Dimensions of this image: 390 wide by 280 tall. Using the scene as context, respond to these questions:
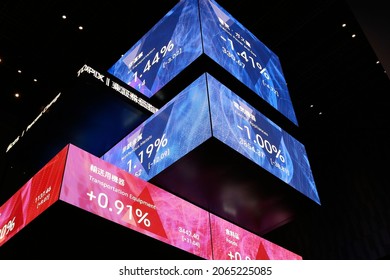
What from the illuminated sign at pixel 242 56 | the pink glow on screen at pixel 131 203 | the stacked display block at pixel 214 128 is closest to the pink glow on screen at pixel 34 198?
the pink glow on screen at pixel 131 203

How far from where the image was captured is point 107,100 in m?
5.50

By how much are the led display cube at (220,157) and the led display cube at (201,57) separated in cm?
52

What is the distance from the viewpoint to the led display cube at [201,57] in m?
5.60

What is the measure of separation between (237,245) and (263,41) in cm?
491

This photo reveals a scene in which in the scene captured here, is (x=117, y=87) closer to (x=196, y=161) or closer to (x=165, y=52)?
(x=165, y=52)

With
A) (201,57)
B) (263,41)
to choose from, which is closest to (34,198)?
(201,57)

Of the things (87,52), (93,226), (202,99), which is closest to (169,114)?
(202,99)

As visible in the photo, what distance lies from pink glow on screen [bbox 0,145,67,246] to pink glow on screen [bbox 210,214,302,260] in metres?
2.20

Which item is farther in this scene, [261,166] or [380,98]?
[380,98]

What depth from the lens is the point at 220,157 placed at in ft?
15.3

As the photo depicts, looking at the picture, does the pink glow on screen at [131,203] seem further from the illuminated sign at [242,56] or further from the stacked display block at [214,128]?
the illuminated sign at [242,56]

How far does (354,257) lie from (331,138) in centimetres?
329

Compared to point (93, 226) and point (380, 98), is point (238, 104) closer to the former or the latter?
A: point (93, 226)

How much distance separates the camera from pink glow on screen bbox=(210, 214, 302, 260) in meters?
5.38
